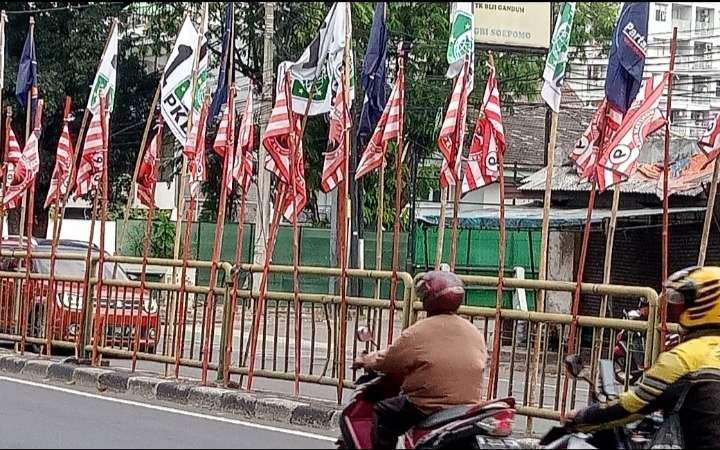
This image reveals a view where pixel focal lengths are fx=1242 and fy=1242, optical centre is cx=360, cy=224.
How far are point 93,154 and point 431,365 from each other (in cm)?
927

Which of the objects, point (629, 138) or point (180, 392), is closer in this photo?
point (629, 138)

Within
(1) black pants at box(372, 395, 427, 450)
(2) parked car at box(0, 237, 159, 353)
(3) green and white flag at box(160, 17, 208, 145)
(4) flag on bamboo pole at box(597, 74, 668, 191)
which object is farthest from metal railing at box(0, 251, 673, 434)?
(1) black pants at box(372, 395, 427, 450)

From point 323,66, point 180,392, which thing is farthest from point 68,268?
point 323,66

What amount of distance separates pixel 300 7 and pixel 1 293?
10.6m

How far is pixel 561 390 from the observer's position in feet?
36.2

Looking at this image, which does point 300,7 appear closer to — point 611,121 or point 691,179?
point 691,179

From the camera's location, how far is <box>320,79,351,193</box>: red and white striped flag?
40.3 feet

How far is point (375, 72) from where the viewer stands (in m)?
13.0

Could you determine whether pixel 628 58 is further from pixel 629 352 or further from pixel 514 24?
pixel 514 24

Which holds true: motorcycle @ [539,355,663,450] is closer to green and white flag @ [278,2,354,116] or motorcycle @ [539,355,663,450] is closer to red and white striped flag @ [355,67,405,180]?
red and white striped flag @ [355,67,405,180]

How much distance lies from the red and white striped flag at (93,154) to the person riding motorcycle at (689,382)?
9.47 meters

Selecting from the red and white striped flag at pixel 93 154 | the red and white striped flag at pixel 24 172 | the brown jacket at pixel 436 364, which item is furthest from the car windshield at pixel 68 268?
the brown jacket at pixel 436 364

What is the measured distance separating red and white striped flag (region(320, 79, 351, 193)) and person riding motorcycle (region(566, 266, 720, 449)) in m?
6.06

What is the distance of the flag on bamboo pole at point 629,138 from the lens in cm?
1080
